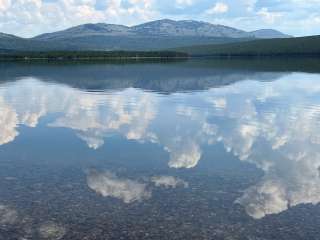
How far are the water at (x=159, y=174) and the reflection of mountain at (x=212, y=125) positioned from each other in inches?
4.4

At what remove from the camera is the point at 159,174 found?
25172 millimetres

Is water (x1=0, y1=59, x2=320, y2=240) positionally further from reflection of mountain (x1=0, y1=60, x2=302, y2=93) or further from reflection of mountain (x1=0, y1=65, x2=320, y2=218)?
reflection of mountain (x1=0, y1=60, x2=302, y2=93)

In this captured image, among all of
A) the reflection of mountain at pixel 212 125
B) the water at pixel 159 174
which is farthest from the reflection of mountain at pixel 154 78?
the water at pixel 159 174

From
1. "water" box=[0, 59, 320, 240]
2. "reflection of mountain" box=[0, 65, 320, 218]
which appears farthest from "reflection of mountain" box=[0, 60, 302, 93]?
"water" box=[0, 59, 320, 240]

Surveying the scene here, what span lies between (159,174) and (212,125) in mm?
17235

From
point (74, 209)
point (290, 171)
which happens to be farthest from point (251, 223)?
point (290, 171)

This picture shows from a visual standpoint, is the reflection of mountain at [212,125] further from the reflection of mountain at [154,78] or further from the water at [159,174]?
the reflection of mountain at [154,78]

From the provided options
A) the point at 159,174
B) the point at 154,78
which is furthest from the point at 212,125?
the point at 154,78

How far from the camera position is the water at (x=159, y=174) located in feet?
58.3

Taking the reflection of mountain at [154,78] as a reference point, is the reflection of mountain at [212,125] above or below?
above

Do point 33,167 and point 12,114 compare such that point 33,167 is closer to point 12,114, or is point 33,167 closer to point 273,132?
point 273,132

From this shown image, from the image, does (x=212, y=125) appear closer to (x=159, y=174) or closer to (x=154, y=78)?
(x=159, y=174)

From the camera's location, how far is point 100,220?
1816cm

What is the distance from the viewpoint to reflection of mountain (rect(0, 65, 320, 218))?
2366 centimetres
